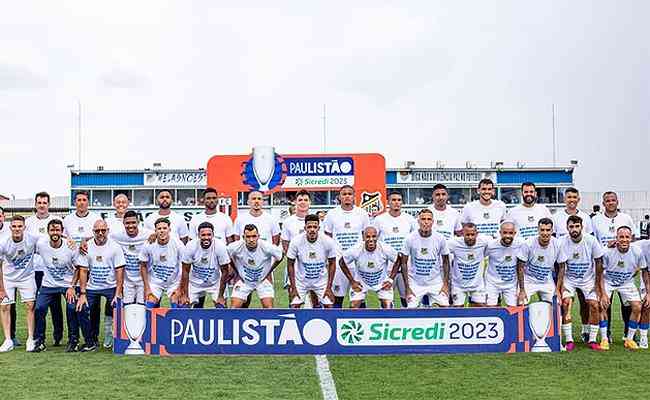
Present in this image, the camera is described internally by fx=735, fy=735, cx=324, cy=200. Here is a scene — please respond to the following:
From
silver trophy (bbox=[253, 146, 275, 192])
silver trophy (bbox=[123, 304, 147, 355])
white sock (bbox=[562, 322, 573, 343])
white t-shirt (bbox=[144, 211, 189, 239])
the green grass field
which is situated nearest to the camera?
the green grass field

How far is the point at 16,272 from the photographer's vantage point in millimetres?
8961

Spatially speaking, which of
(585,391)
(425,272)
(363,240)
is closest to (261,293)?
(363,240)

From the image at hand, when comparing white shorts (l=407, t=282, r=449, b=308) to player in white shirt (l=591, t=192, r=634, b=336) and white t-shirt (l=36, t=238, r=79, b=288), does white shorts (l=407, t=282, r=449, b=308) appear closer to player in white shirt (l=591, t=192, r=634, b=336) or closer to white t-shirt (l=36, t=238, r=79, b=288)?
player in white shirt (l=591, t=192, r=634, b=336)

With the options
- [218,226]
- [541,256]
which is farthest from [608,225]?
[218,226]

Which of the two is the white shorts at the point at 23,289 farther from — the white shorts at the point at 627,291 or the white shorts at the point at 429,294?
the white shorts at the point at 627,291

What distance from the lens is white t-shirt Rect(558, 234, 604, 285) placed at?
8875 millimetres

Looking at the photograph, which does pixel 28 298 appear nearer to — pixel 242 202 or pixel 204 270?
pixel 204 270

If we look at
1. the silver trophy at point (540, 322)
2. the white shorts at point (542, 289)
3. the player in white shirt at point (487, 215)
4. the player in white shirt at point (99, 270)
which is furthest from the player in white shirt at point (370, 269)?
the player in white shirt at point (99, 270)

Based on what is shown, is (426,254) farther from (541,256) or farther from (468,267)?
(541,256)

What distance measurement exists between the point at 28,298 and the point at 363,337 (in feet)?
13.6

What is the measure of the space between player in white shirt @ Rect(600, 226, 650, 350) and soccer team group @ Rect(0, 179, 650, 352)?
0.01 m

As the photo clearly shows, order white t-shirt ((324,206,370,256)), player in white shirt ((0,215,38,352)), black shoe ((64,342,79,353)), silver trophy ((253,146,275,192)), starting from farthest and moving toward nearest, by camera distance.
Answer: silver trophy ((253,146,275,192)) < white t-shirt ((324,206,370,256)) < player in white shirt ((0,215,38,352)) < black shoe ((64,342,79,353))

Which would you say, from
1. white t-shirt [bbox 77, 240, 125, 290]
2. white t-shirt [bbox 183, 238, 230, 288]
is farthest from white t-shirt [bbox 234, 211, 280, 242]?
white t-shirt [bbox 77, 240, 125, 290]

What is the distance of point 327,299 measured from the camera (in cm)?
898
